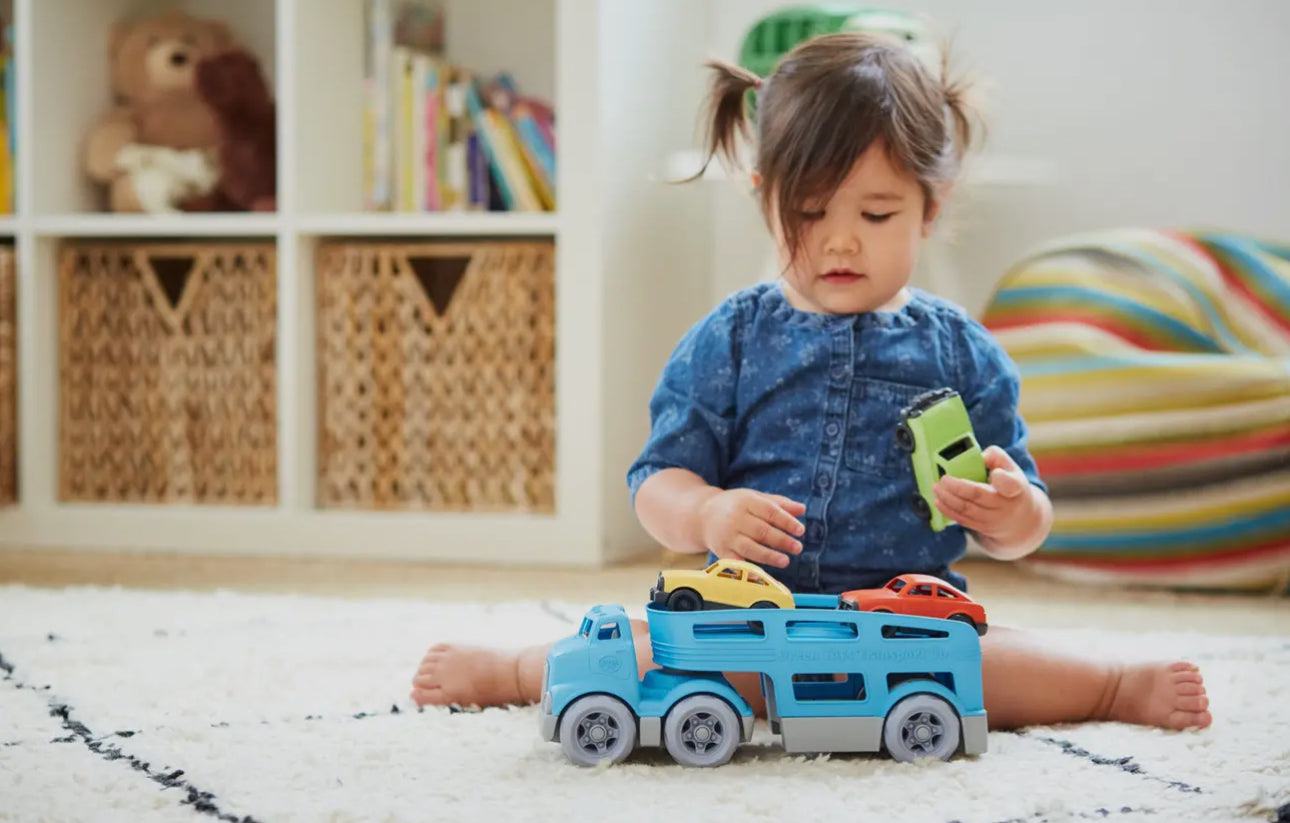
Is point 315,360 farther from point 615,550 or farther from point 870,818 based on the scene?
point 870,818

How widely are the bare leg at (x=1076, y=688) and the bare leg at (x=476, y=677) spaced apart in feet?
1.01

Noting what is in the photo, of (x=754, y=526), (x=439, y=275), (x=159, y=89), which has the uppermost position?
(x=159, y=89)

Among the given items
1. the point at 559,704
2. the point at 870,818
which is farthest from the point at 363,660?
the point at 870,818

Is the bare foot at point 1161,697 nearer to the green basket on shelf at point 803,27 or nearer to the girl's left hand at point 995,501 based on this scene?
the girl's left hand at point 995,501

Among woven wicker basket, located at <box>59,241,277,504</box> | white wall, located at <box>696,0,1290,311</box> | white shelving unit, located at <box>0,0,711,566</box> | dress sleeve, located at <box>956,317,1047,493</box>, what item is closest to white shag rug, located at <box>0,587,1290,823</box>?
dress sleeve, located at <box>956,317,1047,493</box>

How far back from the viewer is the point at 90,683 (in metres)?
1.07

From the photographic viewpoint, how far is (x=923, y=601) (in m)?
0.90

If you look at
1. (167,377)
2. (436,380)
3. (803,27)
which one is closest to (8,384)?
(167,377)

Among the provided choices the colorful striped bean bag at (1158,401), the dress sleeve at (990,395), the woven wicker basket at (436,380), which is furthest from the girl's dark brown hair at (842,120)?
the woven wicker basket at (436,380)

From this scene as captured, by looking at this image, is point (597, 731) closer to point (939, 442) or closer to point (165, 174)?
point (939, 442)

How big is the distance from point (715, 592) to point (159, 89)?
61.3 inches

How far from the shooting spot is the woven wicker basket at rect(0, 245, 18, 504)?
1952mm

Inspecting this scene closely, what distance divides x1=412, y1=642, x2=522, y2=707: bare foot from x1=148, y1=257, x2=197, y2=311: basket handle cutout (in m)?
1.24

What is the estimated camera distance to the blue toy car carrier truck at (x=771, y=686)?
833 millimetres
